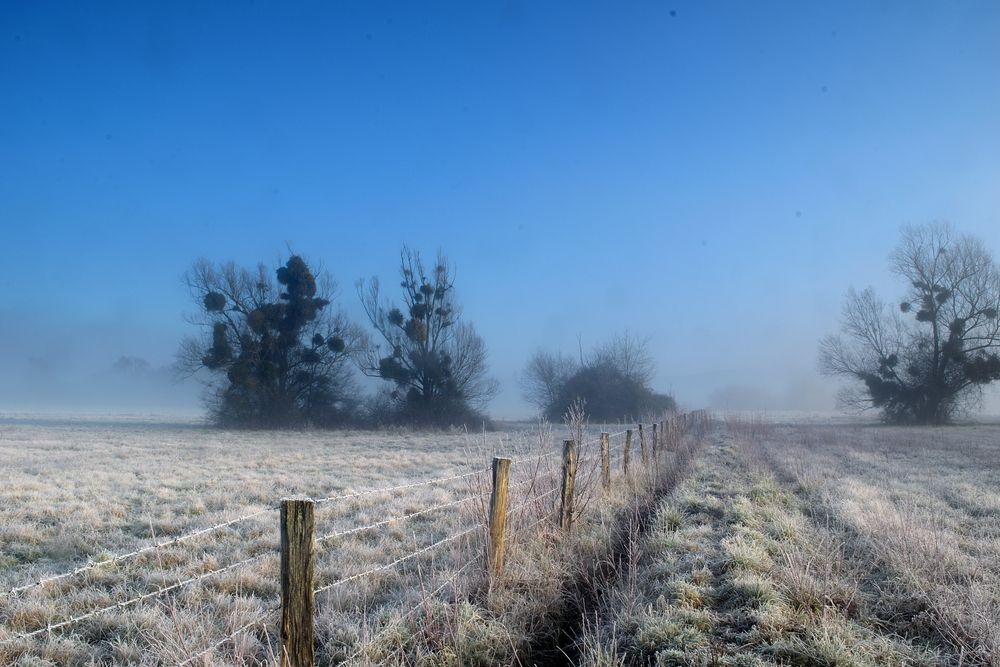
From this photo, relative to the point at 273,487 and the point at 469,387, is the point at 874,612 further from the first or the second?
the point at 469,387

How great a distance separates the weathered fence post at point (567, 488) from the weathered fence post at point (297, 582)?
371cm

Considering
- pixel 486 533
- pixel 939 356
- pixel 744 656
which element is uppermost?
pixel 939 356

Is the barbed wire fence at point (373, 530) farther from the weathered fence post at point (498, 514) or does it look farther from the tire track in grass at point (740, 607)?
the tire track in grass at point (740, 607)

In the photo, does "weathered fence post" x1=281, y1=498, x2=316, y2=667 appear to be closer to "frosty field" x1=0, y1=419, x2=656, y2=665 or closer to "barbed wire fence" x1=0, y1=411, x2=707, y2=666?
"barbed wire fence" x1=0, y1=411, x2=707, y2=666

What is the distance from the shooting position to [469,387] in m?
37.3

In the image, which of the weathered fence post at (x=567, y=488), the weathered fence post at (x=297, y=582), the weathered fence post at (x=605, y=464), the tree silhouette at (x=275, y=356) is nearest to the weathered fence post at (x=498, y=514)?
the weathered fence post at (x=567, y=488)

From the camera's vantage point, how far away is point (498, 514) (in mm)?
5117

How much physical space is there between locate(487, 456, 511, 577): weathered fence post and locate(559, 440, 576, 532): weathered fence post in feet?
5.06

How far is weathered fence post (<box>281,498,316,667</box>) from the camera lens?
10.3ft

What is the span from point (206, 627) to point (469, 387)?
33.0 meters

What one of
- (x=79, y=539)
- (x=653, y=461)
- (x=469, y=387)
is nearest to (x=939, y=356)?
(x=469, y=387)

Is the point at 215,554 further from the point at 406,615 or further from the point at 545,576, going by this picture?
the point at 545,576

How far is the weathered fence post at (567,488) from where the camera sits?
6.56 m

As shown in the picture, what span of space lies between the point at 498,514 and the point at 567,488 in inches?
66.1
